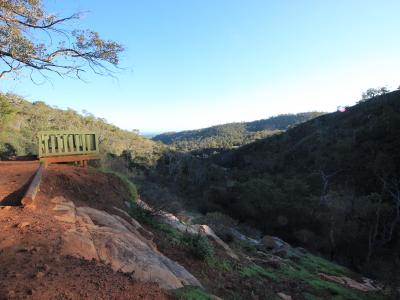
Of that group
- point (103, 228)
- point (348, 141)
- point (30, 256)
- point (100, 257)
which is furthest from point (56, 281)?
point (348, 141)

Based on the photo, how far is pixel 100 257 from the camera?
484 cm

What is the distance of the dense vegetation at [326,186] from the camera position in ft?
96.4

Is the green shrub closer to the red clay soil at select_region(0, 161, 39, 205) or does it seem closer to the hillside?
the hillside

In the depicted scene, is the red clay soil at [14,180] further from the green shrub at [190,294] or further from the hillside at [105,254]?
the green shrub at [190,294]

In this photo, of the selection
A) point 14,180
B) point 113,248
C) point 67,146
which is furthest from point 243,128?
point 113,248

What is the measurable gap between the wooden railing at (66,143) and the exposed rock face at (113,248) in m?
4.28

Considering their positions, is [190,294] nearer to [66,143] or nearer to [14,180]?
[14,180]

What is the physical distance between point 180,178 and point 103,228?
5510cm

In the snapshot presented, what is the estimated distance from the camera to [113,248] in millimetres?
5180

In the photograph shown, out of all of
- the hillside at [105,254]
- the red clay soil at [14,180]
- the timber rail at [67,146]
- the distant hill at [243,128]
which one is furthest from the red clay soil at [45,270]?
the distant hill at [243,128]

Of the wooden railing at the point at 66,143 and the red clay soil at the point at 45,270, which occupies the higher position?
the wooden railing at the point at 66,143

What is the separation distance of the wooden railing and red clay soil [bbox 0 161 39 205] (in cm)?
52

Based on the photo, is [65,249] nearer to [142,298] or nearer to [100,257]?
[100,257]

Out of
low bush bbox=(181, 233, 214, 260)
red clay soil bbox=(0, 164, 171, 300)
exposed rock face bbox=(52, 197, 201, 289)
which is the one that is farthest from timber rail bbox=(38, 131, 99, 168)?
low bush bbox=(181, 233, 214, 260)
